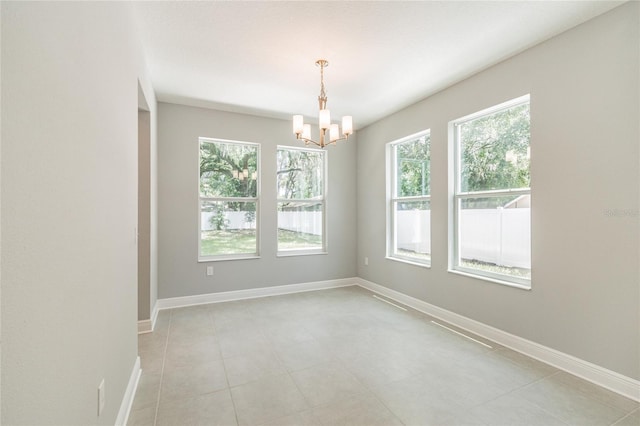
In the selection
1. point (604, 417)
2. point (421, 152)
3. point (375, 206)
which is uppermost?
point (421, 152)

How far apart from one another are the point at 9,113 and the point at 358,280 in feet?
16.5

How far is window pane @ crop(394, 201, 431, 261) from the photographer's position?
4.08 m

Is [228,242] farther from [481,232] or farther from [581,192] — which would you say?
[581,192]

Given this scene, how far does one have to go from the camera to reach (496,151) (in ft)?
10.3

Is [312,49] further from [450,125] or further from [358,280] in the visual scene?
[358,280]

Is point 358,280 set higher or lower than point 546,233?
lower

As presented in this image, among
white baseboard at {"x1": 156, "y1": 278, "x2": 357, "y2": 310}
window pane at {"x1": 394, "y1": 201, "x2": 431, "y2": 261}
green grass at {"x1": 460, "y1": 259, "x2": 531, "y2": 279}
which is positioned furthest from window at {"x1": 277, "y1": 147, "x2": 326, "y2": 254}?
green grass at {"x1": 460, "y1": 259, "x2": 531, "y2": 279}

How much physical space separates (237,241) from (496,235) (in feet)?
11.2

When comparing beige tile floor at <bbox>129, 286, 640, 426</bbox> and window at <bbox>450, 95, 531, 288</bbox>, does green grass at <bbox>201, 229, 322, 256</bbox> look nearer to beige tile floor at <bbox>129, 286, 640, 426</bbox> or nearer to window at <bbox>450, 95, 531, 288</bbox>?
beige tile floor at <bbox>129, 286, 640, 426</bbox>

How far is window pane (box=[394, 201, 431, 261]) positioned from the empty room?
0.14 feet

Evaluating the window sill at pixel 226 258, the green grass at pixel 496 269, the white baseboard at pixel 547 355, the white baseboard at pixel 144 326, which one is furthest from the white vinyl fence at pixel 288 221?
the green grass at pixel 496 269

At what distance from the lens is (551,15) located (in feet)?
7.56

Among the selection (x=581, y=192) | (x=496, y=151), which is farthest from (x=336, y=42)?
(x=581, y=192)

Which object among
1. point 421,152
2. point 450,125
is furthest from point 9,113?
point 421,152
